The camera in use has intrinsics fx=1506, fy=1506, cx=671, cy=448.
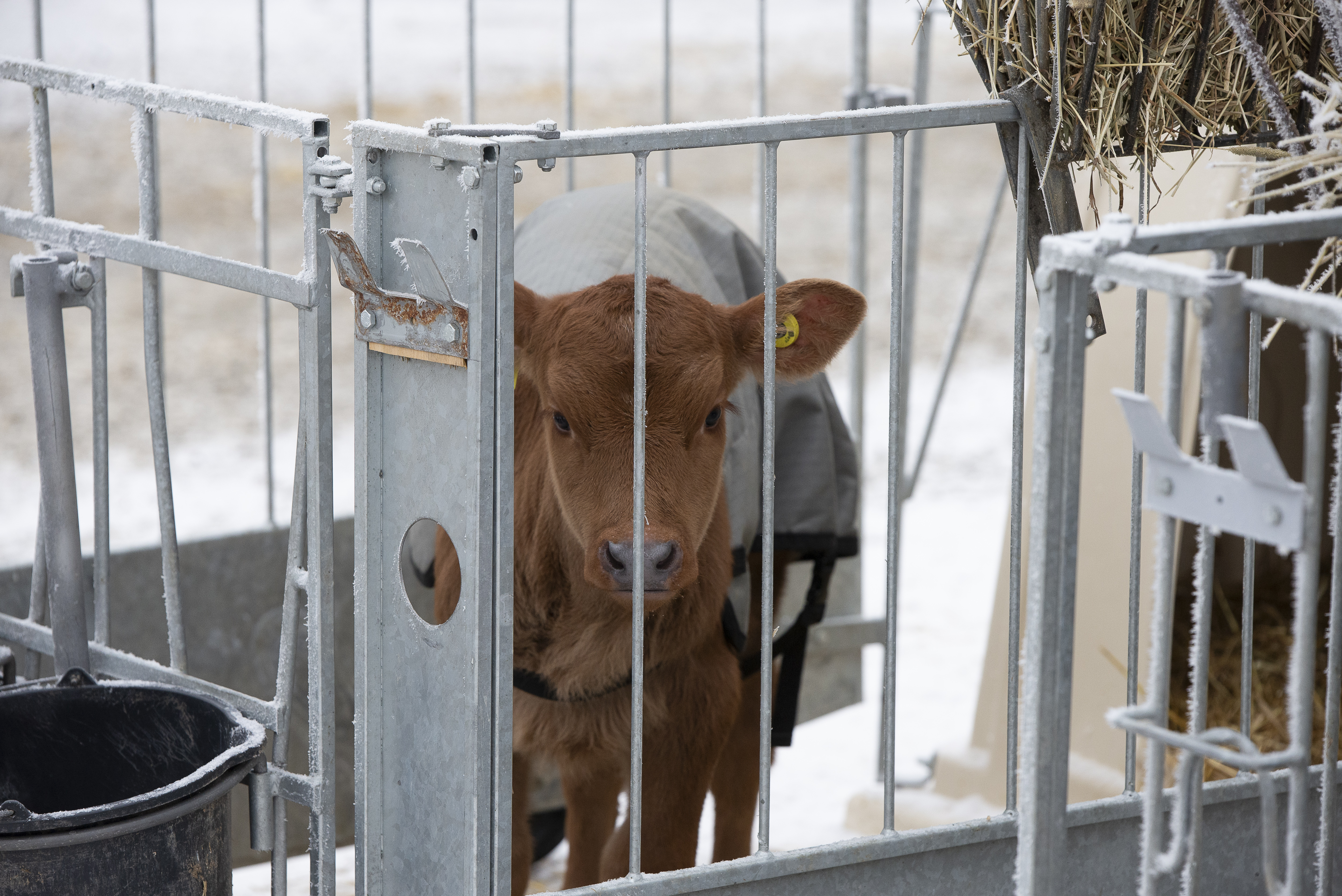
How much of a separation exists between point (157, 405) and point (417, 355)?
2.08 feet

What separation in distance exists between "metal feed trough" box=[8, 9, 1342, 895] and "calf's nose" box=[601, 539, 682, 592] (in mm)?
292

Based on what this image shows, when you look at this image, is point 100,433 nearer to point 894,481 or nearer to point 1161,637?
point 894,481

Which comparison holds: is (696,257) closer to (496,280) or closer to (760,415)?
(760,415)

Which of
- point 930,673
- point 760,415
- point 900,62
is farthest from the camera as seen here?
point 900,62

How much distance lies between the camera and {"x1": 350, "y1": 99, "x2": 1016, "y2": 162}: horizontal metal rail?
1998 mm

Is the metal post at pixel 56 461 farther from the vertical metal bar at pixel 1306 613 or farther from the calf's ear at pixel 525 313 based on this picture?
the vertical metal bar at pixel 1306 613

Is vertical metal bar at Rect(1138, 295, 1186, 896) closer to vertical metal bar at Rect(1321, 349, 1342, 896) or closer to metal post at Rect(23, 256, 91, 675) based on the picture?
vertical metal bar at Rect(1321, 349, 1342, 896)

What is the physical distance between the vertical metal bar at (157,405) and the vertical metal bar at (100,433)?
0.24 ft

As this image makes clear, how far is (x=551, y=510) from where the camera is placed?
2.96 m

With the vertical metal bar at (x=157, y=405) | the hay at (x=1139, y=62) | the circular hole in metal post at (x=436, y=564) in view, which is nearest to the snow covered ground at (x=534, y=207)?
the circular hole in metal post at (x=436, y=564)

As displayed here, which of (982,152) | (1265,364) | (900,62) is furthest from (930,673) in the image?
(900,62)

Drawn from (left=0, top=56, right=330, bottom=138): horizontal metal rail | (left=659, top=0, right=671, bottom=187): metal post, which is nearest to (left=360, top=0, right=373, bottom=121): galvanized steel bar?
(left=659, top=0, right=671, bottom=187): metal post

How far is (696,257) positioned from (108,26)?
1249 centimetres

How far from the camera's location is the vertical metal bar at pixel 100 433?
2525 mm
